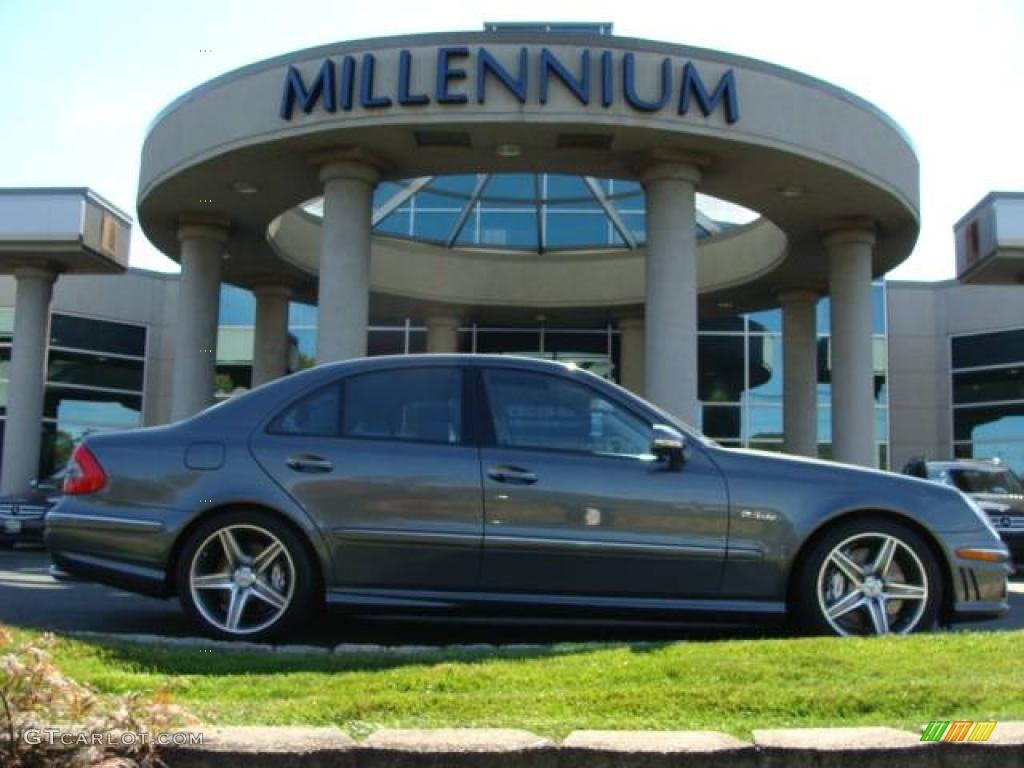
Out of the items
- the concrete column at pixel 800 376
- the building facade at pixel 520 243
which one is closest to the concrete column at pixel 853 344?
the building facade at pixel 520 243

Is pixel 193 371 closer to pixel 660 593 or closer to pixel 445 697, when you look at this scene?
pixel 660 593

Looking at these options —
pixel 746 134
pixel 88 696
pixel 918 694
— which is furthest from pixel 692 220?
pixel 88 696

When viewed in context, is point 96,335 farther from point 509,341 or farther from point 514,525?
point 514,525

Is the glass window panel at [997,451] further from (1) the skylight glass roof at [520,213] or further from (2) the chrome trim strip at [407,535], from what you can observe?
(2) the chrome trim strip at [407,535]

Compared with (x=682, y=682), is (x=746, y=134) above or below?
above

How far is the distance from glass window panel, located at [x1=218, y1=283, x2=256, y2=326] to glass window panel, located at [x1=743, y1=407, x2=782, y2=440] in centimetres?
1293

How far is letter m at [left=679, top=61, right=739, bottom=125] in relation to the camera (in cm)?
1346

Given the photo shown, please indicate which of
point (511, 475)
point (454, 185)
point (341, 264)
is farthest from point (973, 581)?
point (454, 185)

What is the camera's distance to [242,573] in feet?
18.8

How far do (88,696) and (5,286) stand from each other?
27.5 m

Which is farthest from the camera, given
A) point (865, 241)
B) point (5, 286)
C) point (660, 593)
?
point (5, 286)

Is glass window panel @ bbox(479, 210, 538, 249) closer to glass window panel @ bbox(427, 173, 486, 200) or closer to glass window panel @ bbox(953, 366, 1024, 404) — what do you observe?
glass window panel @ bbox(427, 173, 486, 200)

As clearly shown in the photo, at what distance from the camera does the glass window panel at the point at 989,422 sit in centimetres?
2652

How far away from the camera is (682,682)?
13.8 ft
